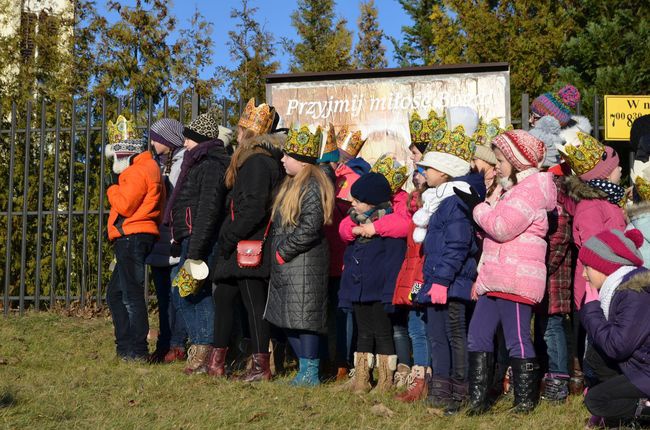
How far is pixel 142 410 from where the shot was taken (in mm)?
5250

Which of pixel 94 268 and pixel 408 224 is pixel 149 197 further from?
pixel 94 268

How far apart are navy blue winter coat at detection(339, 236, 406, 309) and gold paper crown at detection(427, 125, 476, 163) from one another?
0.76 meters

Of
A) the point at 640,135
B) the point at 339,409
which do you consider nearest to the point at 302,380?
the point at 339,409

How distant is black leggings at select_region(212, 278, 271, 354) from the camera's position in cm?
647

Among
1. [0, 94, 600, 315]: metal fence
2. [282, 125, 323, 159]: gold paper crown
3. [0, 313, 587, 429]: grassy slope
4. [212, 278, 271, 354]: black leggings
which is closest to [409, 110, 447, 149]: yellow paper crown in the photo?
[282, 125, 323, 159]: gold paper crown

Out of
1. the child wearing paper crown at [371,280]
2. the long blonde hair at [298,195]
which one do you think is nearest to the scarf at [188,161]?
the long blonde hair at [298,195]

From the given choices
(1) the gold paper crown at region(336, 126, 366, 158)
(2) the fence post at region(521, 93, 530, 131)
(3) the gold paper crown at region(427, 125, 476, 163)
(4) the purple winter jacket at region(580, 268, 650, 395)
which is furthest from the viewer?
(2) the fence post at region(521, 93, 530, 131)

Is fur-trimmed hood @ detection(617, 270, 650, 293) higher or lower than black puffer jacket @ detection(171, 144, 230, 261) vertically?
lower

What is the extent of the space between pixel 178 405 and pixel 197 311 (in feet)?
5.25

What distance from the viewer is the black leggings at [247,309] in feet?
21.2

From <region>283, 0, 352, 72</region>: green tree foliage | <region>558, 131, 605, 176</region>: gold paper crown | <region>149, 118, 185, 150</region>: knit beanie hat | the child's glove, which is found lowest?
the child's glove

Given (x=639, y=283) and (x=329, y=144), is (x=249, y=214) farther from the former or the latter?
(x=639, y=283)

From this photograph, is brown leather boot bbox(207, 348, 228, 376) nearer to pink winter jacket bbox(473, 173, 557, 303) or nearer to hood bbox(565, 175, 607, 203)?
pink winter jacket bbox(473, 173, 557, 303)

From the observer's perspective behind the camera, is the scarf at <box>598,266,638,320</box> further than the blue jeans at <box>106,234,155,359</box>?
No
